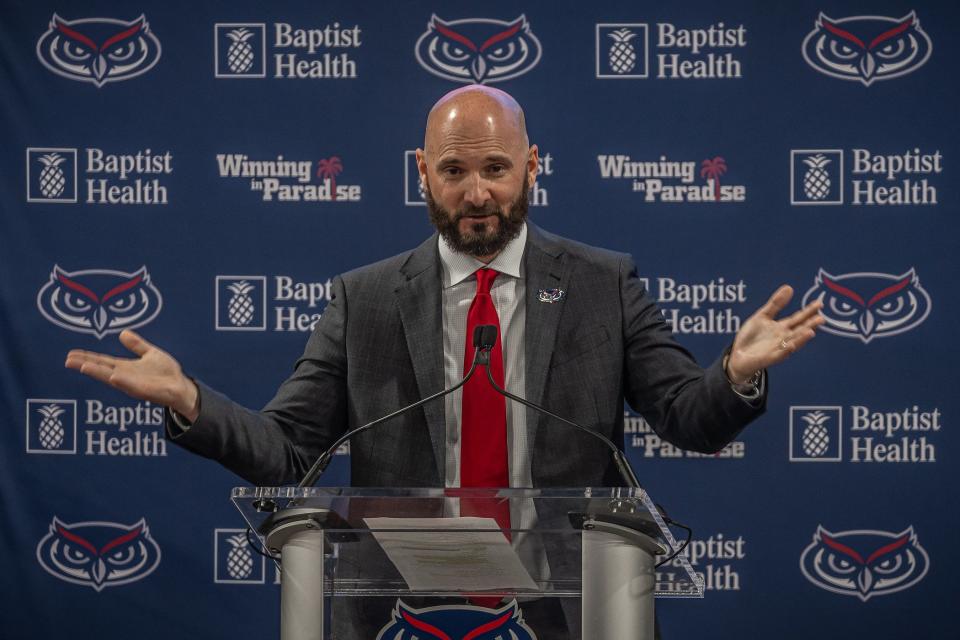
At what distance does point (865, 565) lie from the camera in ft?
12.5

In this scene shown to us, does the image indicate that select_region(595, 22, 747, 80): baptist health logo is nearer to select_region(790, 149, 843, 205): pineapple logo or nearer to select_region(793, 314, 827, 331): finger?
select_region(790, 149, 843, 205): pineapple logo

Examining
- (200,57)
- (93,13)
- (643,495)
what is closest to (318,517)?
(643,495)

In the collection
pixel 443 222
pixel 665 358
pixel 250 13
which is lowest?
pixel 665 358

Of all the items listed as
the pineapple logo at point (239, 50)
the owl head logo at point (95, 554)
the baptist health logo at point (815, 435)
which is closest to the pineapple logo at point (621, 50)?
the pineapple logo at point (239, 50)

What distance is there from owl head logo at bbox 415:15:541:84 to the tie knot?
5.80 ft

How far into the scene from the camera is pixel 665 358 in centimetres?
226

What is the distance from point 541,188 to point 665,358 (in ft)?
5.84

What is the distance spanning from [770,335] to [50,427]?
3098mm

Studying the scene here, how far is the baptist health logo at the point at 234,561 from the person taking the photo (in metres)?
3.94

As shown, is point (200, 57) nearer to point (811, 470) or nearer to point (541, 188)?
point (541, 188)

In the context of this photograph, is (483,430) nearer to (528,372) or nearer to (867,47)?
(528,372)

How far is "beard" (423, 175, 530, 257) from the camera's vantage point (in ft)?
7.68

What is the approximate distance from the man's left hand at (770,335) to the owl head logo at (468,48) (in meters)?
2.38

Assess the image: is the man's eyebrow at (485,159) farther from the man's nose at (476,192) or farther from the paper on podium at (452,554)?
the paper on podium at (452,554)
